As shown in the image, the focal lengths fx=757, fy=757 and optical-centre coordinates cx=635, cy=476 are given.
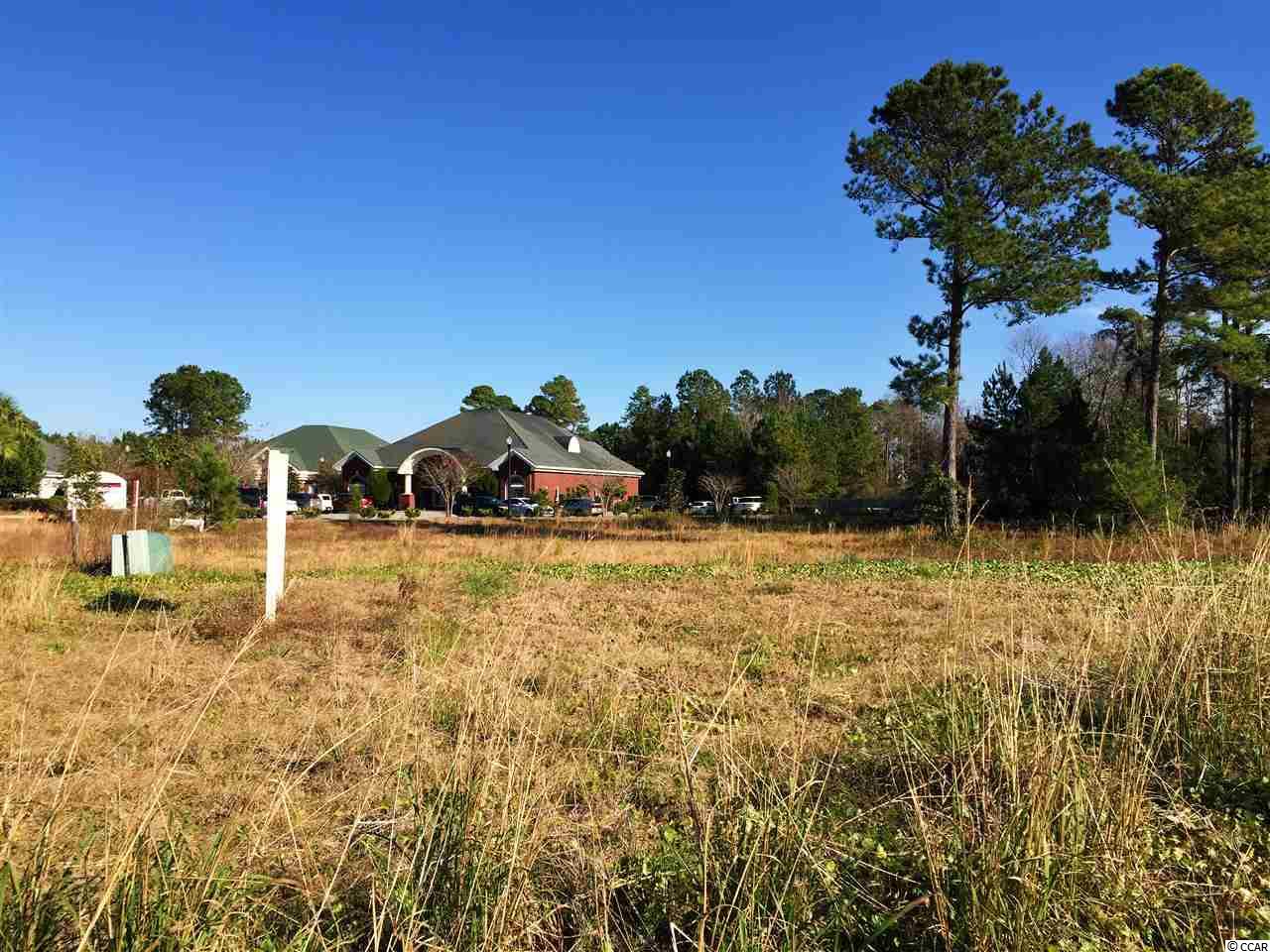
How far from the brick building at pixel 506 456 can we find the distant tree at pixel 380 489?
111 cm

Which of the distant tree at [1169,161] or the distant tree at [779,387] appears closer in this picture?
the distant tree at [1169,161]

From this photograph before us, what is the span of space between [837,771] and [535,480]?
41.5 metres

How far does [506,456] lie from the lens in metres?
44.3

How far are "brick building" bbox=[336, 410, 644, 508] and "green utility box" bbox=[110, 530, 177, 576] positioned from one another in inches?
Result: 1131

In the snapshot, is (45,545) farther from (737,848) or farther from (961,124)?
(961,124)

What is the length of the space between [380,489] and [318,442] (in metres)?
21.5

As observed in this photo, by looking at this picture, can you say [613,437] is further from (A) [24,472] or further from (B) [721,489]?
(A) [24,472]

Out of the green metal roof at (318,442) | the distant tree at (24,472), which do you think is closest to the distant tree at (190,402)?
the green metal roof at (318,442)

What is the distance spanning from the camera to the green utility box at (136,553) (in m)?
12.3

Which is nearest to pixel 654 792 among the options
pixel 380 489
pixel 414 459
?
pixel 380 489

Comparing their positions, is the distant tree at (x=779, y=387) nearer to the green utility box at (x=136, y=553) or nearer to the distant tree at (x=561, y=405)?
the distant tree at (x=561, y=405)

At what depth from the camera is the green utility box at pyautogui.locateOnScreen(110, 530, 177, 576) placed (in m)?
12.3

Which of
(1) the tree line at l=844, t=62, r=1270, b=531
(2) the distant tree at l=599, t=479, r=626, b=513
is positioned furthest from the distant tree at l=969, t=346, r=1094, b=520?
(2) the distant tree at l=599, t=479, r=626, b=513

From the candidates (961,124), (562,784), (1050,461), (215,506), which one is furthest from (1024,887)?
(1050,461)
